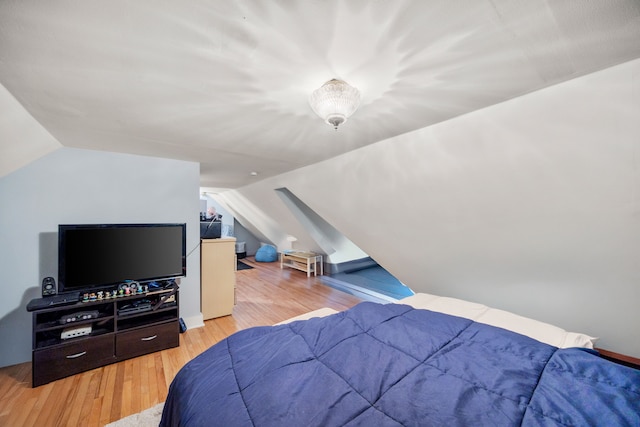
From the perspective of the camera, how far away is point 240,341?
1.59 m

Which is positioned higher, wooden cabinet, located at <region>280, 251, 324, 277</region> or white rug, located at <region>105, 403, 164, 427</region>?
wooden cabinet, located at <region>280, 251, 324, 277</region>

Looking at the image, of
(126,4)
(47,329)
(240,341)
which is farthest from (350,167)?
(47,329)

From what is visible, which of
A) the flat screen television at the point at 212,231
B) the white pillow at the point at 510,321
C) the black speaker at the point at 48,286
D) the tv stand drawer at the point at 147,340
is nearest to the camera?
the white pillow at the point at 510,321

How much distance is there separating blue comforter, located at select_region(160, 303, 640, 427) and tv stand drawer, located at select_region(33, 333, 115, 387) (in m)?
1.68

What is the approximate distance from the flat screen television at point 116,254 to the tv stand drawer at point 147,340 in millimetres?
532

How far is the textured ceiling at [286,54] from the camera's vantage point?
88 cm

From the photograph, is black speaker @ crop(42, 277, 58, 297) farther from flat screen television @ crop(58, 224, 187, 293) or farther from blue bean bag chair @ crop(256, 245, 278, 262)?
blue bean bag chair @ crop(256, 245, 278, 262)

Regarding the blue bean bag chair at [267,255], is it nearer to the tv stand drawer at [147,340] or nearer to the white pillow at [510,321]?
the tv stand drawer at [147,340]

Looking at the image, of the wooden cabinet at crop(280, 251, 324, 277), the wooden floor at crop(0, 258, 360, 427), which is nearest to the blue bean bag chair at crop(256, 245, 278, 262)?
the wooden cabinet at crop(280, 251, 324, 277)

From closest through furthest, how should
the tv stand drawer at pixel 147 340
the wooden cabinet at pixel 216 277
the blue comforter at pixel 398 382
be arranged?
the blue comforter at pixel 398 382 < the tv stand drawer at pixel 147 340 < the wooden cabinet at pixel 216 277

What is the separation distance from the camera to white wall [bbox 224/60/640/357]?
138cm

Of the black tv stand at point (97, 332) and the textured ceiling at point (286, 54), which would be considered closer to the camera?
the textured ceiling at point (286, 54)

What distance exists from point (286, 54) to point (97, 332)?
10.2 ft

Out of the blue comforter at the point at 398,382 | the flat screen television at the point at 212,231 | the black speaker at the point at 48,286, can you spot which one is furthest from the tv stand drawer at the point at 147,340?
the blue comforter at the point at 398,382
